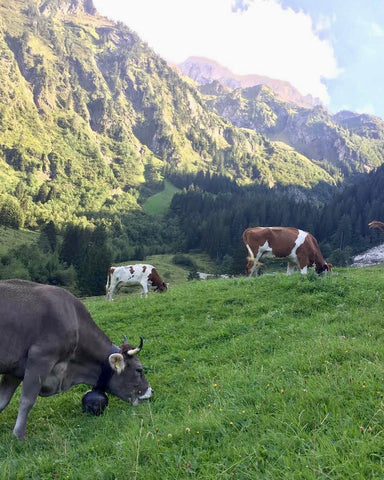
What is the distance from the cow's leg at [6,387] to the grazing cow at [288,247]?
526 inches

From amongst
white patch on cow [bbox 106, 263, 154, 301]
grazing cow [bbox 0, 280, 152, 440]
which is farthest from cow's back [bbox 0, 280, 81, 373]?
white patch on cow [bbox 106, 263, 154, 301]

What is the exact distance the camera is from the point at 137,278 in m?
28.1

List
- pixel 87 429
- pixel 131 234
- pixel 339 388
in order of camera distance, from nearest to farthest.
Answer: pixel 339 388 → pixel 87 429 → pixel 131 234

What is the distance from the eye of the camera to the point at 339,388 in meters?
4.77

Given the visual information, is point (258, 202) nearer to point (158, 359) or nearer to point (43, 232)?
point (43, 232)

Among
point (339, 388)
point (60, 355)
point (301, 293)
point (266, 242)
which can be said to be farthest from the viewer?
point (266, 242)

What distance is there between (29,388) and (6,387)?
1029mm

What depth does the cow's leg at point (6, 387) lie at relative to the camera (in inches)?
258

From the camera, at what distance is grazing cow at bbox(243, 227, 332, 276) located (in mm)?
17484

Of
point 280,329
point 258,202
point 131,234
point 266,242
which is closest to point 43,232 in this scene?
point 131,234

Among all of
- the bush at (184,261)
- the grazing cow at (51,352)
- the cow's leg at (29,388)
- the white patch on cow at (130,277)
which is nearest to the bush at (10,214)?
the bush at (184,261)

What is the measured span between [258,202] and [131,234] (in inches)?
2254

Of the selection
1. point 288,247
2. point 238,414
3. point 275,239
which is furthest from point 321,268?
point 238,414

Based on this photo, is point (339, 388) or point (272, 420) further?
point (339, 388)
